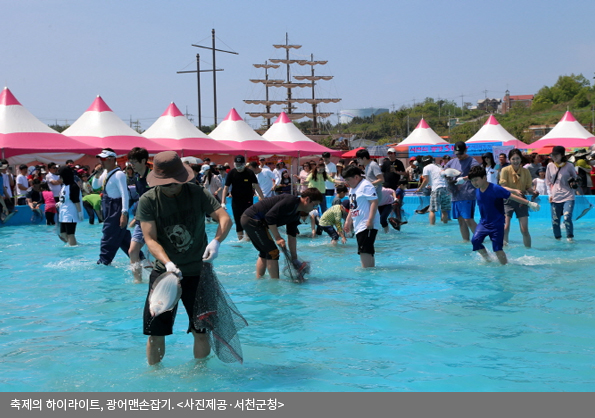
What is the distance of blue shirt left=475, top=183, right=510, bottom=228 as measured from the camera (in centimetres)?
881

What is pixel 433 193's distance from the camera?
1459 centimetres

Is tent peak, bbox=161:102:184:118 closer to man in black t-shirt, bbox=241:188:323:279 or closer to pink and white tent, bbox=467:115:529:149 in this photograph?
pink and white tent, bbox=467:115:529:149

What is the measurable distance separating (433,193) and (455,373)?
998 centimetres

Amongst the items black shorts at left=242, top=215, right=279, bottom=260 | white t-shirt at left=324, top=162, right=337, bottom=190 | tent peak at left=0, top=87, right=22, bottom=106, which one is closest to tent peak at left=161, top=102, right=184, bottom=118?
tent peak at left=0, top=87, right=22, bottom=106

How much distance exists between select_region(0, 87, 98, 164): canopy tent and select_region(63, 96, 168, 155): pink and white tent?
113 cm

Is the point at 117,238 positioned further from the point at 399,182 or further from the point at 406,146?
the point at 406,146

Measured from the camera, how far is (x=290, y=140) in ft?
104

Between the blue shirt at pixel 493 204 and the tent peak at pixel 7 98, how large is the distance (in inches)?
720

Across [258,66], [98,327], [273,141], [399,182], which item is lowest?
[98,327]

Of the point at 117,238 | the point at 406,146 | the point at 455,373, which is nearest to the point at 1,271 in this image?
the point at 117,238

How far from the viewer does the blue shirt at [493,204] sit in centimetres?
881

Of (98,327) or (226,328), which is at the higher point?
(226,328)

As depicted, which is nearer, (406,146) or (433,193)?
(433,193)

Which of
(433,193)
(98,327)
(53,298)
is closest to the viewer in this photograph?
(98,327)
